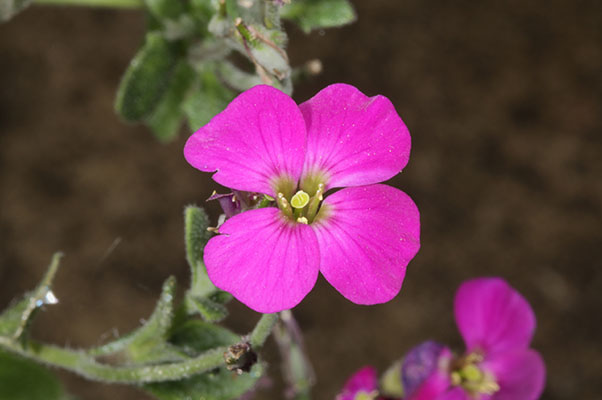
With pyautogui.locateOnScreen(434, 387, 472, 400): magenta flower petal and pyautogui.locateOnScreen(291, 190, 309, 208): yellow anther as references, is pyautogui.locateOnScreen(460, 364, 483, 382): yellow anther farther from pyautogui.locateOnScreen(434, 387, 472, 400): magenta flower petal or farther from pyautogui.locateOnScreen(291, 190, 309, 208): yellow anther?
pyautogui.locateOnScreen(291, 190, 309, 208): yellow anther

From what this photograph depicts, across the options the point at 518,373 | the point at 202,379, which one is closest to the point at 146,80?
the point at 202,379

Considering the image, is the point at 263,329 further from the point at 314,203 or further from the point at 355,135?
the point at 355,135

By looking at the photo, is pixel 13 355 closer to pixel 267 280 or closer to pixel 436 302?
pixel 267 280

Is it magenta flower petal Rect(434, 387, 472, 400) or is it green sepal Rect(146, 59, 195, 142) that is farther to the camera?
green sepal Rect(146, 59, 195, 142)

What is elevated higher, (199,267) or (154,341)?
(199,267)

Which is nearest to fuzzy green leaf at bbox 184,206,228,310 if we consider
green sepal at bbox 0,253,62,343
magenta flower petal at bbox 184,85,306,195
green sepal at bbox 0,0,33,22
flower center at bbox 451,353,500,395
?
magenta flower petal at bbox 184,85,306,195

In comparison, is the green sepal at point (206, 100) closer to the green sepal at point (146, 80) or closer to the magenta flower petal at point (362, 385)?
the green sepal at point (146, 80)
